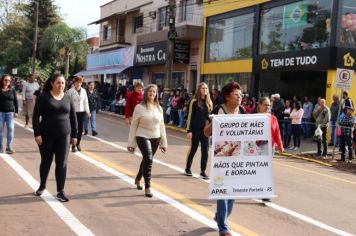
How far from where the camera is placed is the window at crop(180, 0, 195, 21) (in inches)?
1275

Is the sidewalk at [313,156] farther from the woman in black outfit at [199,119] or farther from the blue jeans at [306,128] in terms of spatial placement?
the woman in black outfit at [199,119]

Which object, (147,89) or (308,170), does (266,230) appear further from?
(308,170)

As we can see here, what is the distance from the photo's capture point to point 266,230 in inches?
266

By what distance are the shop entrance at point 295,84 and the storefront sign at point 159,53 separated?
7147 mm

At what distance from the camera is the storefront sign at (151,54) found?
104ft

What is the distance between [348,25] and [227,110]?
15620 mm

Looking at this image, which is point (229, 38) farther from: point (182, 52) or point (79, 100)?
point (79, 100)

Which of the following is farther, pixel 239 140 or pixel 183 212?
pixel 183 212

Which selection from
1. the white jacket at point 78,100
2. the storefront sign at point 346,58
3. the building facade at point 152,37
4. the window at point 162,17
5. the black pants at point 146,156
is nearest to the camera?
the black pants at point 146,156

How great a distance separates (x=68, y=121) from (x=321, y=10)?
1565 cm

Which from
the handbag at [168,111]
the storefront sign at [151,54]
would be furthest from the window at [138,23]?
the handbag at [168,111]

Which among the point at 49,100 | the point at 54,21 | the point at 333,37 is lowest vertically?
the point at 49,100

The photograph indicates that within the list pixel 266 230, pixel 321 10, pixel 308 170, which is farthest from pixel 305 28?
pixel 266 230

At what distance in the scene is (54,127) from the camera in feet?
25.0
